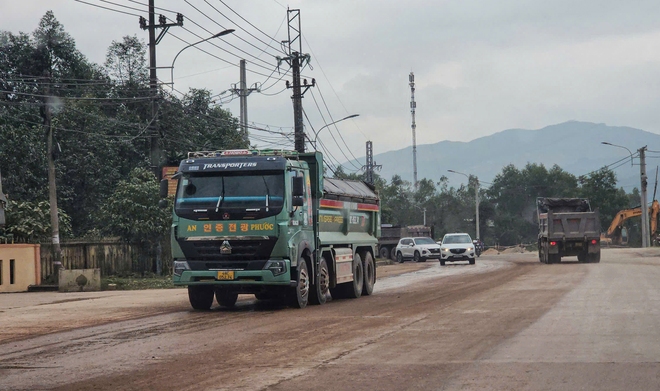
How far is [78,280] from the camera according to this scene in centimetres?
2772

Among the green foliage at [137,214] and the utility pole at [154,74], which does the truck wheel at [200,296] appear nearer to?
the utility pole at [154,74]

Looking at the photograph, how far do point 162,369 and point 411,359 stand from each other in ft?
8.89

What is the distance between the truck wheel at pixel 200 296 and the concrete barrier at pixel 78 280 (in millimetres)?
10755

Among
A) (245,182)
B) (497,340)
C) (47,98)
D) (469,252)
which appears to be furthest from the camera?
(469,252)

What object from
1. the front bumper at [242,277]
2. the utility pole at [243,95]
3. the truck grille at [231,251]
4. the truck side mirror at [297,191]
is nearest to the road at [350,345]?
the front bumper at [242,277]

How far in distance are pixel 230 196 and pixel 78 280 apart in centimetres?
1247

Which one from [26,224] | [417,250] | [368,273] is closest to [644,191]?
[417,250]

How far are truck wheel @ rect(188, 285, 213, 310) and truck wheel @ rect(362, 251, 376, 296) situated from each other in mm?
5184

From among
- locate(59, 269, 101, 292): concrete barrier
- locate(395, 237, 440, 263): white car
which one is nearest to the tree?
locate(59, 269, 101, 292): concrete barrier

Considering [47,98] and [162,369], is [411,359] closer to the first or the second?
[162,369]

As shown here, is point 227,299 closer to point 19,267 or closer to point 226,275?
point 226,275

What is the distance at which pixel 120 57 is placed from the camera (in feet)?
185

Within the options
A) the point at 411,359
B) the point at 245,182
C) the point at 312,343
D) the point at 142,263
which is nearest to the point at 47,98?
the point at 142,263

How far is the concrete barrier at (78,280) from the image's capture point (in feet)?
90.6
